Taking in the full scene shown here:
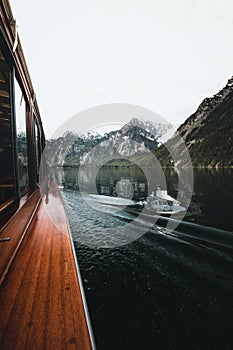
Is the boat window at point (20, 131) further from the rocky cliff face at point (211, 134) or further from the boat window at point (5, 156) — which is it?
the rocky cliff face at point (211, 134)

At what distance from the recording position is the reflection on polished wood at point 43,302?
1127 millimetres

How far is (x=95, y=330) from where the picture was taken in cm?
176

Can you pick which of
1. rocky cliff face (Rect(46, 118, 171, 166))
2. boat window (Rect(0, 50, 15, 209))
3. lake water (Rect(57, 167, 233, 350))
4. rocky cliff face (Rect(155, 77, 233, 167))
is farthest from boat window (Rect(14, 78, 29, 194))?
rocky cliff face (Rect(46, 118, 171, 166))

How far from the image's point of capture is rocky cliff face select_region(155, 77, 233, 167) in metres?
60.5

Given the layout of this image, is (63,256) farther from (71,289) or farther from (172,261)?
(172,261)

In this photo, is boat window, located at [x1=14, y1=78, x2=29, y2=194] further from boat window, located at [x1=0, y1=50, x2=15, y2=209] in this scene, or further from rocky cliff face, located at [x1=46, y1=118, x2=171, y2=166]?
rocky cliff face, located at [x1=46, y1=118, x2=171, y2=166]

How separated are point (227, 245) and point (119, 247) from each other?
2.11 meters

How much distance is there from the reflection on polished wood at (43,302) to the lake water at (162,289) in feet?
1.81

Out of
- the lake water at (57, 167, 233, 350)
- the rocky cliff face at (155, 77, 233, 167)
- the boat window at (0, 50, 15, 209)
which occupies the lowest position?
the lake water at (57, 167, 233, 350)

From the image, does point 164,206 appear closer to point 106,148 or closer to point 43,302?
point 43,302

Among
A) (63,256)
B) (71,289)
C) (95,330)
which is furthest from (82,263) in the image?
(71,289)

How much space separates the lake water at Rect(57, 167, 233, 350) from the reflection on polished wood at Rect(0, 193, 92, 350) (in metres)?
0.55

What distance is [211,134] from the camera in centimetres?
7119

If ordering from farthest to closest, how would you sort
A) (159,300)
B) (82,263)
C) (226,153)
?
(226,153) → (82,263) → (159,300)
